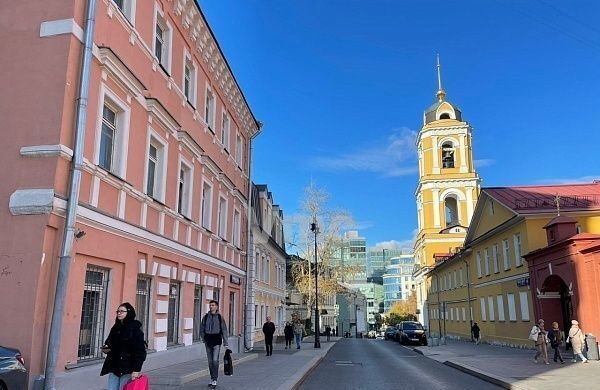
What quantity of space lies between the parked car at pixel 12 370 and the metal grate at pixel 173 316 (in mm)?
7182

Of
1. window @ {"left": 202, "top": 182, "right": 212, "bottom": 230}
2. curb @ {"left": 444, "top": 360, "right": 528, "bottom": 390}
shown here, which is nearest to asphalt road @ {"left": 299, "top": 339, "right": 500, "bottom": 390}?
curb @ {"left": 444, "top": 360, "right": 528, "bottom": 390}

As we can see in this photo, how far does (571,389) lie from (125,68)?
12.2m

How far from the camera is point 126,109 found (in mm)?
11539

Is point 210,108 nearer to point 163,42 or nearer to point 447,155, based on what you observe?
point 163,42

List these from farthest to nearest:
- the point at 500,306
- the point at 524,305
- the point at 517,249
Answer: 1. the point at 500,306
2. the point at 517,249
3. the point at 524,305

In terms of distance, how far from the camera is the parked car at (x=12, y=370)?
698 cm

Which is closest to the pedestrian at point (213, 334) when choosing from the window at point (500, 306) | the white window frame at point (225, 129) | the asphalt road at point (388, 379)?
the asphalt road at point (388, 379)

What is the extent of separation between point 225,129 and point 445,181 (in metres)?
47.2

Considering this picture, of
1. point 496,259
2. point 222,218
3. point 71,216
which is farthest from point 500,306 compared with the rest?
point 71,216

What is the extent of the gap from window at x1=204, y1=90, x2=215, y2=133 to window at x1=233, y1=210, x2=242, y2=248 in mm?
5252

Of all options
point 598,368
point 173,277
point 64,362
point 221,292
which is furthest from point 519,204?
point 64,362

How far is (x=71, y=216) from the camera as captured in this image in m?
8.80

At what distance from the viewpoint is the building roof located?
90.5ft

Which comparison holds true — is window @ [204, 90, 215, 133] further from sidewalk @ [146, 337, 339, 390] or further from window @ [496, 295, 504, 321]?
window @ [496, 295, 504, 321]
